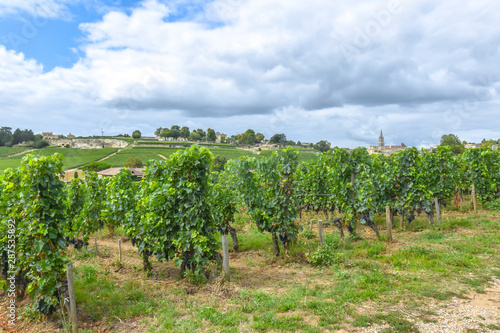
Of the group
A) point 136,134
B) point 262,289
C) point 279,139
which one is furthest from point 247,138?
point 262,289

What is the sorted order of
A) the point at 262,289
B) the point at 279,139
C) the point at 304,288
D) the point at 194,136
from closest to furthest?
the point at 304,288
the point at 262,289
the point at 279,139
the point at 194,136

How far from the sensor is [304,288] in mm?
6699

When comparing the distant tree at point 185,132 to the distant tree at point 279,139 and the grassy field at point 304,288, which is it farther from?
the grassy field at point 304,288

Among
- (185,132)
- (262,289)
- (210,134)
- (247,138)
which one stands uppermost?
(185,132)

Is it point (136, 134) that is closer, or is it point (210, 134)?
point (136, 134)

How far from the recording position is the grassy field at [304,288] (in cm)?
536

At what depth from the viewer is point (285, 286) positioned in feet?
23.1

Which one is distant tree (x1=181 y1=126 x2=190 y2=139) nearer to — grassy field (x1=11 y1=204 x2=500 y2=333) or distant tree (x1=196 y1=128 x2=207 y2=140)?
distant tree (x1=196 y1=128 x2=207 y2=140)

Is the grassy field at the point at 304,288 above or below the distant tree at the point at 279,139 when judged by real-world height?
below

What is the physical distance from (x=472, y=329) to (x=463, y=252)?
471cm

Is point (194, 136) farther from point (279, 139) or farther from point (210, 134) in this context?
point (279, 139)

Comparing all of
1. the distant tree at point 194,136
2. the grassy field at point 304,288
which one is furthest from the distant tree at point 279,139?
the grassy field at point 304,288

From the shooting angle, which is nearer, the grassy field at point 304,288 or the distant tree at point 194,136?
the grassy field at point 304,288

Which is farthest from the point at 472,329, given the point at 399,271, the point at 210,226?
the point at 210,226
